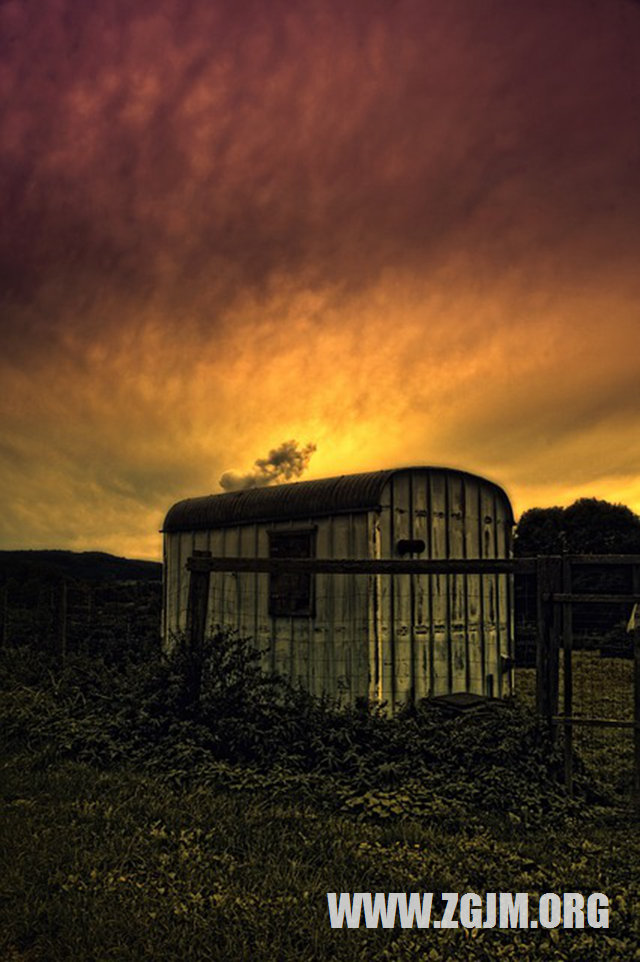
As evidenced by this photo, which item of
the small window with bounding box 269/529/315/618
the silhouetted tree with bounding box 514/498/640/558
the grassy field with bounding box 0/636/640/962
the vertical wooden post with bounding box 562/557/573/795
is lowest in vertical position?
the grassy field with bounding box 0/636/640/962

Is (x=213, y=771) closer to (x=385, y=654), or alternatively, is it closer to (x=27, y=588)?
(x=385, y=654)

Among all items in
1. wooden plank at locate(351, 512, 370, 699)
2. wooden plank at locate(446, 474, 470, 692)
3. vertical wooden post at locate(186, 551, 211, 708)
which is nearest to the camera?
vertical wooden post at locate(186, 551, 211, 708)

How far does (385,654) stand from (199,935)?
6517mm

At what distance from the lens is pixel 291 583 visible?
11.2m

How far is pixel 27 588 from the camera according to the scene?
64.0ft

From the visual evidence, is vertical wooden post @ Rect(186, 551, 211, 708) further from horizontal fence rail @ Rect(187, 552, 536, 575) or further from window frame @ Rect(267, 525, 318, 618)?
window frame @ Rect(267, 525, 318, 618)

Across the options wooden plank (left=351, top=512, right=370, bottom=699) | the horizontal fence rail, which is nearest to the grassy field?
the horizontal fence rail

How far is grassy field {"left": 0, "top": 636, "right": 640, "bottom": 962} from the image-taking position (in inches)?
153

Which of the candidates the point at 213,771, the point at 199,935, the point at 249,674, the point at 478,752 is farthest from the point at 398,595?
the point at 199,935

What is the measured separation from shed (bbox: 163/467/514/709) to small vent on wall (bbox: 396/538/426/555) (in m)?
0.02

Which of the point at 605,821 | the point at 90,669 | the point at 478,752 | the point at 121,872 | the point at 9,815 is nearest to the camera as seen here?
the point at 121,872

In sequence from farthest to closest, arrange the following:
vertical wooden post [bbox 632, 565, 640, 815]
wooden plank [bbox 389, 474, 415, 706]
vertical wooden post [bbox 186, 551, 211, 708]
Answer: wooden plank [bbox 389, 474, 415, 706]
vertical wooden post [bbox 186, 551, 211, 708]
vertical wooden post [bbox 632, 565, 640, 815]

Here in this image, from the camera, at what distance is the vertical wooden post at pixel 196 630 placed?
7.83 meters

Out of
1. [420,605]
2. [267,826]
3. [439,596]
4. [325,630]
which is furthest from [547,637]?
[325,630]
